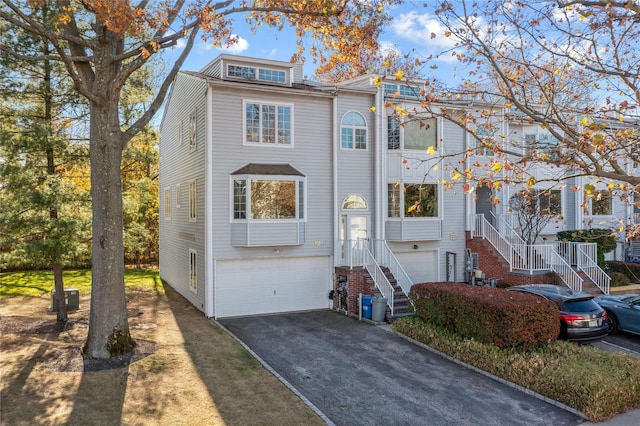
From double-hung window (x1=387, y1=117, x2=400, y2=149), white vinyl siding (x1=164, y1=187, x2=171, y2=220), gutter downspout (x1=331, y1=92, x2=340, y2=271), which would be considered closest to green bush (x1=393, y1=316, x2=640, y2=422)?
gutter downspout (x1=331, y1=92, x2=340, y2=271)

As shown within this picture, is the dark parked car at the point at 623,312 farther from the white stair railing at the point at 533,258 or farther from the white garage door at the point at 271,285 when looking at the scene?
the white garage door at the point at 271,285

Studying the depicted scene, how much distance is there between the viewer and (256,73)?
1781cm

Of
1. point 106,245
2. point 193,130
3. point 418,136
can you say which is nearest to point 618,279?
point 418,136

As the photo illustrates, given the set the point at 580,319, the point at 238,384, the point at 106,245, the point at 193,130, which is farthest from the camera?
the point at 193,130

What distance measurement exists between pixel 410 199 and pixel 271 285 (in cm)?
683

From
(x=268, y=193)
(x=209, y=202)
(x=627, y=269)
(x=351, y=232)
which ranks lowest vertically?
(x=627, y=269)

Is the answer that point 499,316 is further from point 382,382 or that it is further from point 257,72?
point 257,72

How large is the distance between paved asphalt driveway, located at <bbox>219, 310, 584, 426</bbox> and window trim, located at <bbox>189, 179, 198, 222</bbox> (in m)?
5.19

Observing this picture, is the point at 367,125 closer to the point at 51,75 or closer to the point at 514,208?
the point at 514,208

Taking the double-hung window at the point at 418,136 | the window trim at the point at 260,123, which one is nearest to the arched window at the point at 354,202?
the double-hung window at the point at 418,136

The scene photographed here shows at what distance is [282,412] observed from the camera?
8.23 m

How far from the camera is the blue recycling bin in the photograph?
51.5ft

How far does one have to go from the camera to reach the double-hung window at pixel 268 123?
16.5 m

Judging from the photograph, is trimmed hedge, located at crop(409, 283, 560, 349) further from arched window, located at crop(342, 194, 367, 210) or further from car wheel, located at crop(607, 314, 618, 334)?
arched window, located at crop(342, 194, 367, 210)
